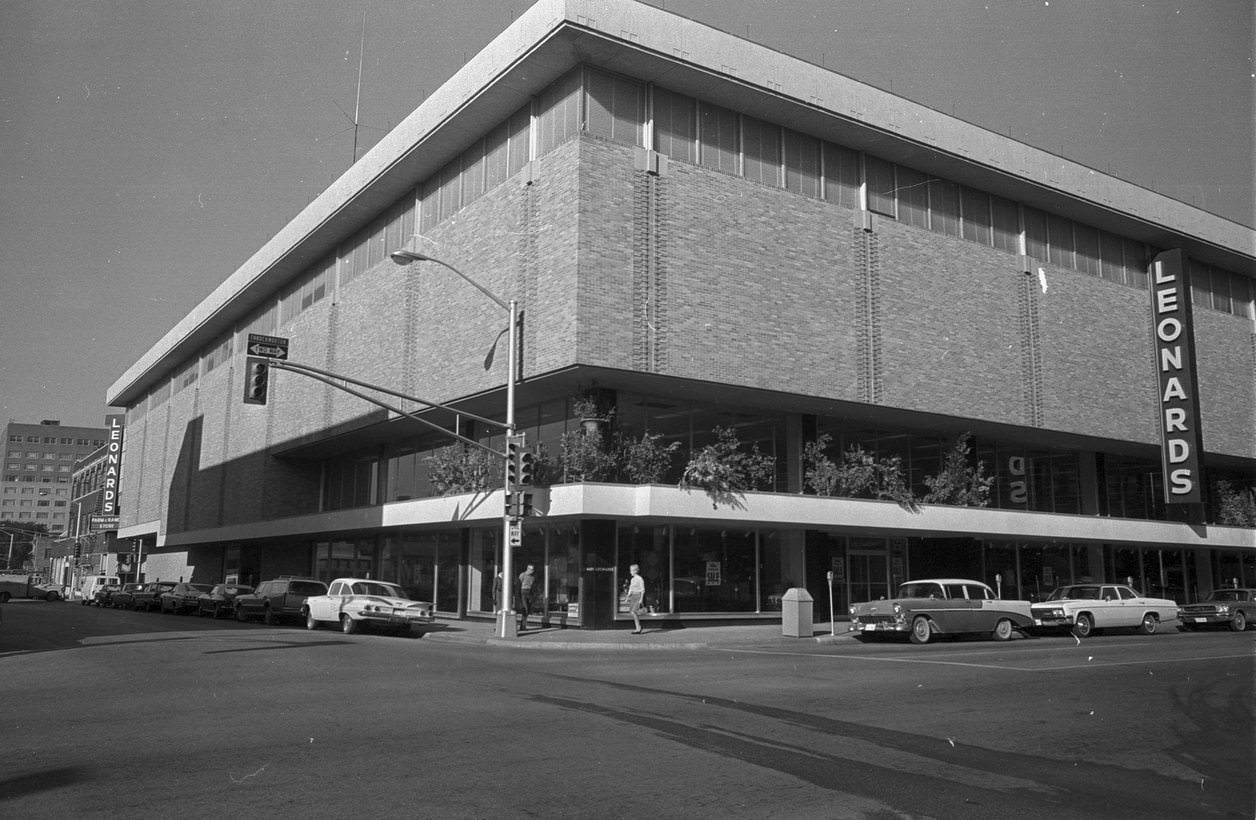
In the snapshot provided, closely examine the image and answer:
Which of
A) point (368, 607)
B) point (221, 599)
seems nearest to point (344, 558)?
point (221, 599)

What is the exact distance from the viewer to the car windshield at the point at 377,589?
2884 cm

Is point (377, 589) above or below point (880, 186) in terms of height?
below

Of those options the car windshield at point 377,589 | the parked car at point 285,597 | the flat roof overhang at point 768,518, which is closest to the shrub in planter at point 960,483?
the flat roof overhang at point 768,518

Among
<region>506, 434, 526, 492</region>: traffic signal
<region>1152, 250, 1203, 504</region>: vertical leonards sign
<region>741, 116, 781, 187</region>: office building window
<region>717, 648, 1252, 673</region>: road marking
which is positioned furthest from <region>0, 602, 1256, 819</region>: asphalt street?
<region>1152, 250, 1203, 504</region>: vertical leonards sign

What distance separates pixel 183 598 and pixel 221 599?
21.8ft

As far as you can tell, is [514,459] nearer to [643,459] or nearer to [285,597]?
[643,459]

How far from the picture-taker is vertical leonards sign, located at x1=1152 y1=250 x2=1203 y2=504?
41844 mm

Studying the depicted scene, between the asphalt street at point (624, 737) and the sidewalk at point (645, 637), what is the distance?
20.6 ft

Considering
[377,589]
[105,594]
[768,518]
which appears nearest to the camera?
[377,589]

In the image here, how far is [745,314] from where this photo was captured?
30578mm

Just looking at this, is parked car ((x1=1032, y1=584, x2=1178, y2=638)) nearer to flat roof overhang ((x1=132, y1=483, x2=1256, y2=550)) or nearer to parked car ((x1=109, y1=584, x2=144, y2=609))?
flat roof overhang ((x1=132, y1=483, x2=1256, y2=550))

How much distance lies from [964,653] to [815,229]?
16360 millimetres

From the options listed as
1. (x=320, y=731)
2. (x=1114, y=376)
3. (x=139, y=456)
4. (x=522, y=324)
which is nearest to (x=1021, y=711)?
(x=320, y=731)

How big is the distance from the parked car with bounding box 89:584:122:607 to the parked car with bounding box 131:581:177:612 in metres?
6.60
